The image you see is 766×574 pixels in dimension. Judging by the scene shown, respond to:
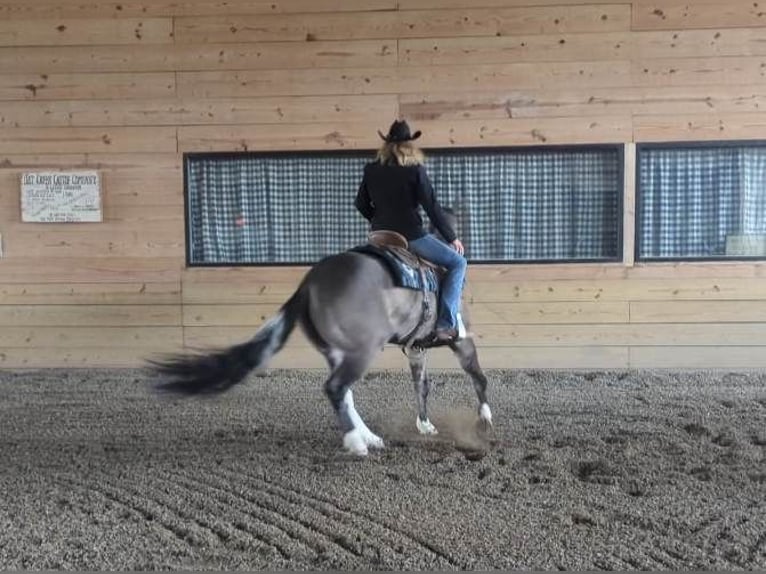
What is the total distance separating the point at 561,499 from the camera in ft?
12.3

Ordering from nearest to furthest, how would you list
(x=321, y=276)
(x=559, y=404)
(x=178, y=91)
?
(x=321, y=276)
(x=559, y=404)
(x=178, y=91)

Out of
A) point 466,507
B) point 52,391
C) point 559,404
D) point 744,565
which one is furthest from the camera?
point 52,391

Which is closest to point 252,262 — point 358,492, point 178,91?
point 178,91

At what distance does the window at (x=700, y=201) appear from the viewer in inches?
→ 266

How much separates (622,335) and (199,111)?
4324mm

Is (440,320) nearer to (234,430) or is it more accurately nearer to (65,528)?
(234,430)

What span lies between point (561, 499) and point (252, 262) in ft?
13.5

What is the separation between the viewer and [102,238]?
706 cm

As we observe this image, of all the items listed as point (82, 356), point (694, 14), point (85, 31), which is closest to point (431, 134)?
point (694, 14)

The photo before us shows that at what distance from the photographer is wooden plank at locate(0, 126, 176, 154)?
6.97m

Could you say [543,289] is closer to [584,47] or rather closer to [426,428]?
[584,47]

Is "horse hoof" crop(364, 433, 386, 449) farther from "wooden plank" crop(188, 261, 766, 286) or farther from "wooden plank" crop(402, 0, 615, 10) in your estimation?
"wooden plank" crop(402, 0, 615, 10)

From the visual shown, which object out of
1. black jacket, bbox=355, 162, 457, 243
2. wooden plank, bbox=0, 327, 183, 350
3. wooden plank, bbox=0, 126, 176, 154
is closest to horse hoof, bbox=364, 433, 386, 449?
black jacket, bbox=355, 162, 457, 243

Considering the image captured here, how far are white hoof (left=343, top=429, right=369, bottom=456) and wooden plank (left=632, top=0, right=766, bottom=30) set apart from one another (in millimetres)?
4457
